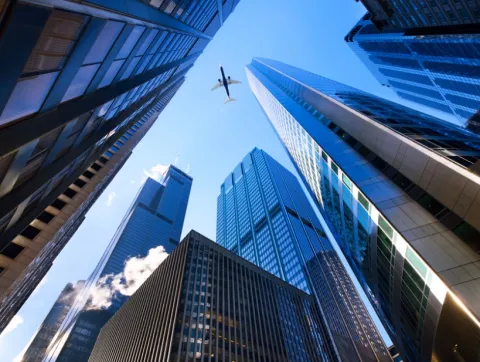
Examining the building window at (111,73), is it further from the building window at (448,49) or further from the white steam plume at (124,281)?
the white steam plume at (124,281)

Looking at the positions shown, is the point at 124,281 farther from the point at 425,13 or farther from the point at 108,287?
the point at 425,13

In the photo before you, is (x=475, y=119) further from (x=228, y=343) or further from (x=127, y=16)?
(x=127, y=16)

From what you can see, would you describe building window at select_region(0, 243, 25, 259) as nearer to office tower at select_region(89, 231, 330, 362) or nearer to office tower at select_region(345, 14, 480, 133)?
office tower at select_region(89, 231, 330, 362)

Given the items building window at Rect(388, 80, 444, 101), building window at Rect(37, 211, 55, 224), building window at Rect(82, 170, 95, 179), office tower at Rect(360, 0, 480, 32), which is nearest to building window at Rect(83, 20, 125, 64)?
building window at Rect(37, 211, 55, 224)

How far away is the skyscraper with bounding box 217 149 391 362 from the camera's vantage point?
10594 centimetres

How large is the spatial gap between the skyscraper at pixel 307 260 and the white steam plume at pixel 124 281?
5591 centimetres

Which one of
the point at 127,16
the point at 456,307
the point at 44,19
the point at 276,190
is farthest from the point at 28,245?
the point at 276,190

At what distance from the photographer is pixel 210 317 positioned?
205 ft

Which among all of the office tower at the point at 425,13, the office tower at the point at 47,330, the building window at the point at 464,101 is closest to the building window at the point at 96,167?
the office tower at the point at 425,13

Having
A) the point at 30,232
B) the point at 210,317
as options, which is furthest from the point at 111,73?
the point at 210,317

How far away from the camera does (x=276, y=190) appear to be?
18425 centimetres

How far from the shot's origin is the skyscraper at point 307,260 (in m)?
106

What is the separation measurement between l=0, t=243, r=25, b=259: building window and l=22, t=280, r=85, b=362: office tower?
188 metres

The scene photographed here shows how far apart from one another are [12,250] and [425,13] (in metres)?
90.2
